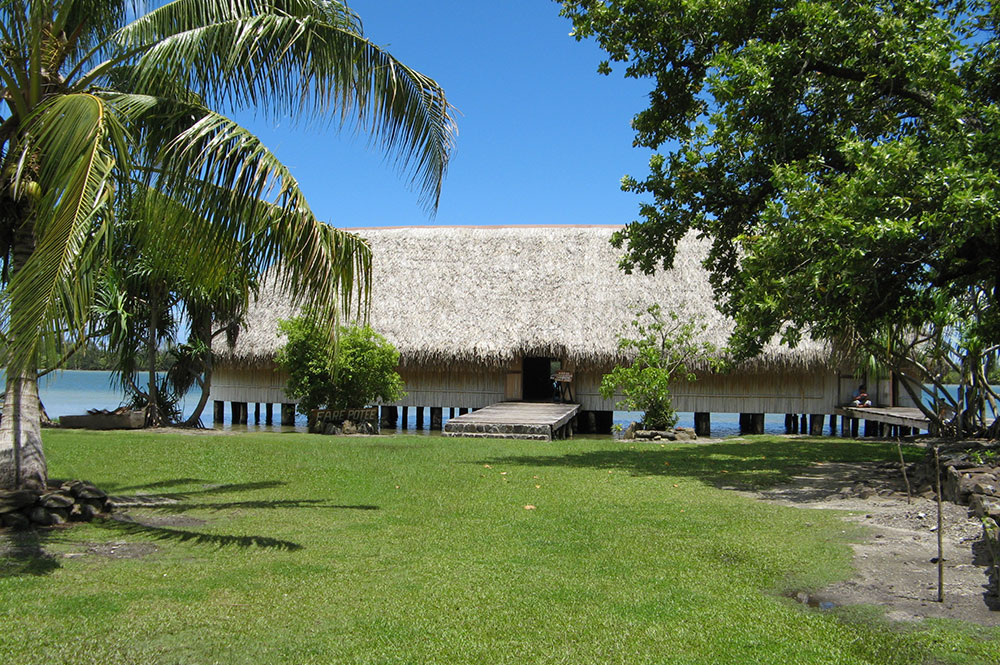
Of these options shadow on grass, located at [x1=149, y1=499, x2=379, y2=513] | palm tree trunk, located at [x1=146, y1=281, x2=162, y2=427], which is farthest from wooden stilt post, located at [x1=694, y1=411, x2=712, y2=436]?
shadow on grass, located at [x1=149, y1=499, x2=379, y2=513]

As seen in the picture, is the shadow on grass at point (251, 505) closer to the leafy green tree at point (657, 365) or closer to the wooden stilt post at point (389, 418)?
the leafy green tree at point (657, 365)

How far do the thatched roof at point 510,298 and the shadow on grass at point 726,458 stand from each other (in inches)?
224

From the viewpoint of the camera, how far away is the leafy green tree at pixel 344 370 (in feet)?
57.6

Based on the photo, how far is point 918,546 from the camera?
19.3 feet

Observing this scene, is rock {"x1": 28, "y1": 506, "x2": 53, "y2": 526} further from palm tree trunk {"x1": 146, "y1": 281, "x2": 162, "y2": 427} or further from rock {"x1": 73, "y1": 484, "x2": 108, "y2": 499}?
palm tree trunk {"x1": 146, "y1": 281, "x2": 162, "y2": 427}

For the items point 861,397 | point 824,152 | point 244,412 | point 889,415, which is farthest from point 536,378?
point 824,152

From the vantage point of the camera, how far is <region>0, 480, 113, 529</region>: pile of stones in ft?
19.7

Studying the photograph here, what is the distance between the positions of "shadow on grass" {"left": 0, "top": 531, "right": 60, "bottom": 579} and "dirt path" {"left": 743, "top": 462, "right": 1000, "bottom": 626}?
448 cm

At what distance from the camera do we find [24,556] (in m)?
5.27

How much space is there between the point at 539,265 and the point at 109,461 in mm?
14541

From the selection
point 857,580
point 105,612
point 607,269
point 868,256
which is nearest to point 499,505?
point 857,580

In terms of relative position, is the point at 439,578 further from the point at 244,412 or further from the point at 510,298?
the point at 244,412

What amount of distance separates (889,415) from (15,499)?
16911 millimetres

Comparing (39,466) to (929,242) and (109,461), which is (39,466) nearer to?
(109,461)
